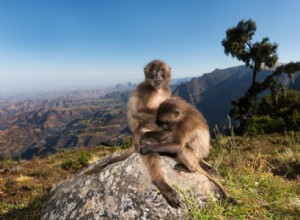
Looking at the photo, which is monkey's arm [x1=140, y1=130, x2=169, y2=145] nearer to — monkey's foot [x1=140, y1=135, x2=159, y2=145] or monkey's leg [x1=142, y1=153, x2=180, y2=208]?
monkey's foot [x1=140, y1=135, x2=159, y2=145]

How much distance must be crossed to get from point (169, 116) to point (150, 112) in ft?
2.92

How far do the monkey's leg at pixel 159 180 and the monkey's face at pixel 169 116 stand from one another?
2.24 ft

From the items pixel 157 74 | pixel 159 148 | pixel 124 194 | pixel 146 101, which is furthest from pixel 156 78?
pixel 124 194

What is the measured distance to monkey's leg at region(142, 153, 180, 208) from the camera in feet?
15.4

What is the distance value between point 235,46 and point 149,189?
2860 cm

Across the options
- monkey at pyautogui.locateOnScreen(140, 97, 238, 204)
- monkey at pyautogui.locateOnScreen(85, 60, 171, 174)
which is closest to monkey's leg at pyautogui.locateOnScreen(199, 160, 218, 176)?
monkey at pyautogui.locateOnScreen(140, 97, 238, 204)

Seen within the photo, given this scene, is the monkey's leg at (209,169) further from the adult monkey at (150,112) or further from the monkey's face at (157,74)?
the monkey's face at (157,74)

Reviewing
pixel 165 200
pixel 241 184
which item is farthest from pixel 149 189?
pixel 241 184

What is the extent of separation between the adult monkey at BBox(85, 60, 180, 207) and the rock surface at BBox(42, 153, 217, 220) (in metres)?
0.15

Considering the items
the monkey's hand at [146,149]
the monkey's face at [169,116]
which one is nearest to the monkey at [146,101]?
the monkey's face at [169,116]

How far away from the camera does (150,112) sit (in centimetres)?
637

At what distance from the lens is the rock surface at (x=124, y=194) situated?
4719 mm

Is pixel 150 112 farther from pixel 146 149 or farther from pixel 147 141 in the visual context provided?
pixel 146 149

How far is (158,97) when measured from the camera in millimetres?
7102
